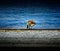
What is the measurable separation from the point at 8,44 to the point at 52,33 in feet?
4.36

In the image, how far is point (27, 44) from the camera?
2.67 metres

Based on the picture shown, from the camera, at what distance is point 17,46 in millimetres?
2592

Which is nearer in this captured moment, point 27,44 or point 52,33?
point 27,44
